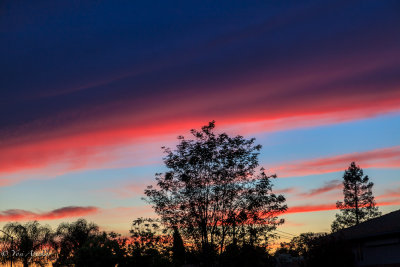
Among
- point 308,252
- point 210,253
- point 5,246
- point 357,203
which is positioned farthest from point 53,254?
point 308,252

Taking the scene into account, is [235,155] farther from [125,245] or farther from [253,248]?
[125,245]

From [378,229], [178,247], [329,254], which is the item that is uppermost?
[378,229]

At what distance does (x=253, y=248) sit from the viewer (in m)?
41.5

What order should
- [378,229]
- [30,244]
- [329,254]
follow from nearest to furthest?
[378,229] < [329,254] < [30,244]

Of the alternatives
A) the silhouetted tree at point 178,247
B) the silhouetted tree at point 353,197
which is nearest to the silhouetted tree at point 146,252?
the silhouetted tree at point 178,247

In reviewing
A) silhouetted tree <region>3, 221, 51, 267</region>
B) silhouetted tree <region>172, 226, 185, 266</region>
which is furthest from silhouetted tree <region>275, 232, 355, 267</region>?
silhouetted tree <region>3, 221, 51, 267</region>

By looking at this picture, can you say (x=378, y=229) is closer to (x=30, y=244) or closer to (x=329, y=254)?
(x=329, y=254)

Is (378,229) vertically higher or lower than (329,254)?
higher

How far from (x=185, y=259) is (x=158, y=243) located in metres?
3.32

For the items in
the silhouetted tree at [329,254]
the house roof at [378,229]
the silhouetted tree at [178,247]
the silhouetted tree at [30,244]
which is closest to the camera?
the house roof at [378,229]

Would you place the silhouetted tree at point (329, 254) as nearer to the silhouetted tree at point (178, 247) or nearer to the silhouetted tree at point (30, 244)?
the silhouetted tree at point (178, 247)

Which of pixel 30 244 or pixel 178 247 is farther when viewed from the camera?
pixel 30 244

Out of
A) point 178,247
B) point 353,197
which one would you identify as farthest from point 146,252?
point 353,197

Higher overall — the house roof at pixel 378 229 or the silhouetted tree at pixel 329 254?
the house roof at pixel 378 229
